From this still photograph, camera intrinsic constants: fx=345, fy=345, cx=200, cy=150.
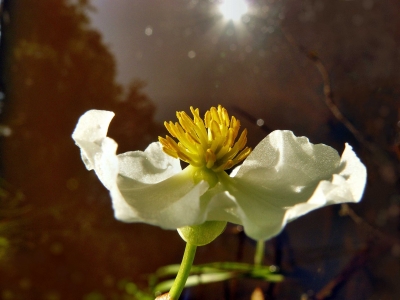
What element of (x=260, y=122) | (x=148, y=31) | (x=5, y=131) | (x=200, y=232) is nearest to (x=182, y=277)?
(x=200, y=232)

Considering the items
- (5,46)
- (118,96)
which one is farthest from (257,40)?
(5,46)

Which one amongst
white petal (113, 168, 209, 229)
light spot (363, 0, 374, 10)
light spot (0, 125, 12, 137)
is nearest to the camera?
white petal (113, 168, 209, 229)

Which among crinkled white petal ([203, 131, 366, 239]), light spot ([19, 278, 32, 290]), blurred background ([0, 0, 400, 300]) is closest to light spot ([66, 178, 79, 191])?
blurred background ([0, 0, 400, 300])

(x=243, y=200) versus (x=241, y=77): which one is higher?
(x=241, y=77)

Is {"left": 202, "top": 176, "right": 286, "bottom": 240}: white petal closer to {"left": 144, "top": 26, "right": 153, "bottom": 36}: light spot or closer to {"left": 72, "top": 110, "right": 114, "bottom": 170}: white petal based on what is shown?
{"left": 72, "top": 110, "right": 114, "bottom": 170}: white petal

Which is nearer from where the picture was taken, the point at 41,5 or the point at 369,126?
the point at 369,126

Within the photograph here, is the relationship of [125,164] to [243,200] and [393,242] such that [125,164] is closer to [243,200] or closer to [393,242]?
[243,200]
